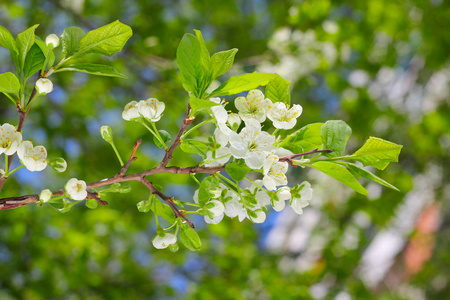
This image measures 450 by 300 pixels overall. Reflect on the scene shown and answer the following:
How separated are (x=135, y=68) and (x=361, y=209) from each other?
1.10m

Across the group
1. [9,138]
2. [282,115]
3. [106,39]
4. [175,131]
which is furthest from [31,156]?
[175,131]

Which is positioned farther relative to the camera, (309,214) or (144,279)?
(309,214)

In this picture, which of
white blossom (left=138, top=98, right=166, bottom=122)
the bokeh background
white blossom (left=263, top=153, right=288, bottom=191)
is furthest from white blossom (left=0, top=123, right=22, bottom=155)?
the bokeh background

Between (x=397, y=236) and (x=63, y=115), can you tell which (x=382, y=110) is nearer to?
(x=397, y=236)

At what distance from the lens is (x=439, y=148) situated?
187 cm

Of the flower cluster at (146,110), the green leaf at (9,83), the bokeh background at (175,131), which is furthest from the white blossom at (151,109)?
the bokeh background at (175,131)

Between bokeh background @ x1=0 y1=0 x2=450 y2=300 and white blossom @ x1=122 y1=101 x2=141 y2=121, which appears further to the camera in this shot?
bokeh background @ x1=0 y1=0 x2=450 y2=300

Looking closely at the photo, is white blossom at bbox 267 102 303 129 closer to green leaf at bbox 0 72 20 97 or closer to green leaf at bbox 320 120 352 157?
green leaf at bbox 320 120 352 157

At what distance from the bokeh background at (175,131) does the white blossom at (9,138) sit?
0.78 metres

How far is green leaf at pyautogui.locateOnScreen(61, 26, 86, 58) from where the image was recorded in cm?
38

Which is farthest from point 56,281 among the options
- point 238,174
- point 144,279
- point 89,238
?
point 238,174

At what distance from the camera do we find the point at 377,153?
1.24 ft

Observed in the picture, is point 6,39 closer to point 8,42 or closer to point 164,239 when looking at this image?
point 8,42

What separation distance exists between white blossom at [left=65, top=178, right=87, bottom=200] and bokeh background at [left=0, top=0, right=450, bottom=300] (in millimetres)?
769
